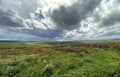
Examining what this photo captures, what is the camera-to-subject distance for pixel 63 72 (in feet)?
99.5

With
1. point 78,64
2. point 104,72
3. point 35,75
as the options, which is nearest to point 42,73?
point 35,75

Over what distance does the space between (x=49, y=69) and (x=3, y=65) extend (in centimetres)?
944

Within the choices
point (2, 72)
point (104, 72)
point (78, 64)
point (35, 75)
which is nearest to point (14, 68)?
point (2, 72)

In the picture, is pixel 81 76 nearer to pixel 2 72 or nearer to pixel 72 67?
pixel 72 67

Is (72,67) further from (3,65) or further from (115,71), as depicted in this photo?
(3,65)

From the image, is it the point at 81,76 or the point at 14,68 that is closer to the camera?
the point at 81,76

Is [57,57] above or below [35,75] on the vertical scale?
above

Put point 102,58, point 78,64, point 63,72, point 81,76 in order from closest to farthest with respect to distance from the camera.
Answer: point 81,76 < point 63,72 < point 78,64 < point 102,58

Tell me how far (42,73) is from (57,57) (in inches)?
232

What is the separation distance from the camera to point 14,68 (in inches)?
1351

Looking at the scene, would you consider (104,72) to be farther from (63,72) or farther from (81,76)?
(63,72)

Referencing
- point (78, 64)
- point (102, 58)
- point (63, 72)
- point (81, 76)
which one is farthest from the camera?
point (102, 58)

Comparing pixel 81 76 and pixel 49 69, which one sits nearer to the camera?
pixel 81 76

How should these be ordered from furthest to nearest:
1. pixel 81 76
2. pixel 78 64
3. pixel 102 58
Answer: pixel 102 58 → pixel 78 64 → pixel 81 76
